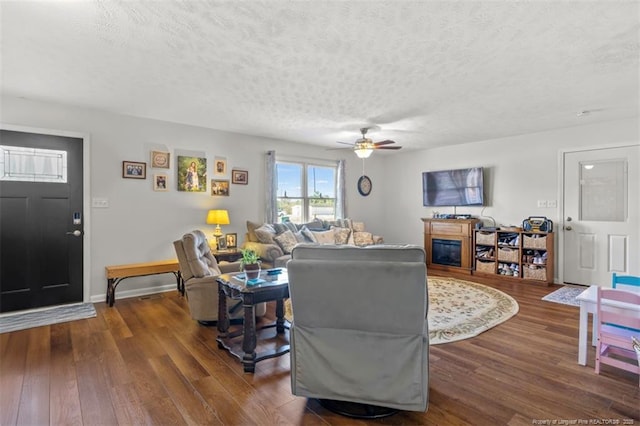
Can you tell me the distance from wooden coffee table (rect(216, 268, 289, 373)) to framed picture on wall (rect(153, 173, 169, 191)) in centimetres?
255

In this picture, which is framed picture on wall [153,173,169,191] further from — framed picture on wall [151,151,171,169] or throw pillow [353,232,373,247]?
throw pillow [353,232,373,247]

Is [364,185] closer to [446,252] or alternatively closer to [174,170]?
[446,252]

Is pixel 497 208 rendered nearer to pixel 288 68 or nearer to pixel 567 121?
pixel 567 121

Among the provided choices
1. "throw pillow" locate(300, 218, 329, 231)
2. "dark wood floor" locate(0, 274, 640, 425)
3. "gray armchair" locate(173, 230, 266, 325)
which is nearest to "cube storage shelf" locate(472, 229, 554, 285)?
"dark wood floor" locate(0, 274, 640, 425)


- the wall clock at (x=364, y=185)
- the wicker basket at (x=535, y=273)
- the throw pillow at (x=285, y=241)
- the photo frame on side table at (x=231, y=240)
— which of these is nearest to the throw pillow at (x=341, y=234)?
the throw pillow at (x=285, y=241)

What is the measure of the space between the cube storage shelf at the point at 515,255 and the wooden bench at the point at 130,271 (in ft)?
17.0

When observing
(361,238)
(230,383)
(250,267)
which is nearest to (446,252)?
(361,238)

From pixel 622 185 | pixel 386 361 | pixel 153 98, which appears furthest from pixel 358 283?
pixel 622 185

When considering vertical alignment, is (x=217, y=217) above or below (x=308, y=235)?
above

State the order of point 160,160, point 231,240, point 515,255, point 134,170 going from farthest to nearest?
point 515,255 → point 231,240 → point 160,160 → point 134,170

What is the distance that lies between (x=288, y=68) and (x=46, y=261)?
381 cm

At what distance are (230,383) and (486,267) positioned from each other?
508 cm

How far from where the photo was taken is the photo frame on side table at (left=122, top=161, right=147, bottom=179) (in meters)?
4.55

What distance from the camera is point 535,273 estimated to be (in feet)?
17.3
